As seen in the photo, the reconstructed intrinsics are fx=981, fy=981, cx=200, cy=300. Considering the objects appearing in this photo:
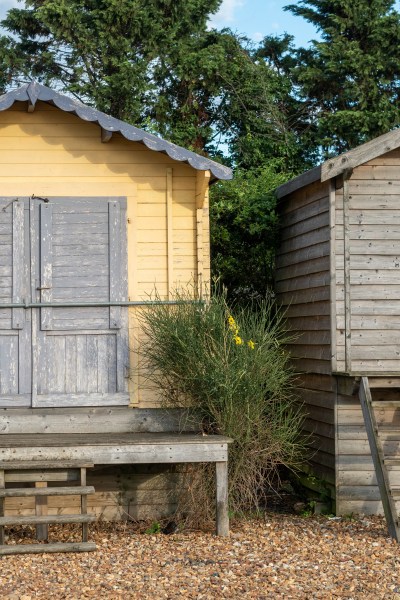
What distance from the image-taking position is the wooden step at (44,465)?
26.7ft

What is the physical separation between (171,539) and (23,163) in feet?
12.4

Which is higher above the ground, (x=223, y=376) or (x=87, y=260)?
(x=87, y=260)

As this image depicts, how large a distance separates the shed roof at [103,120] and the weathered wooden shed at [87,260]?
11mm

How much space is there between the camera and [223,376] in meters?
8.66

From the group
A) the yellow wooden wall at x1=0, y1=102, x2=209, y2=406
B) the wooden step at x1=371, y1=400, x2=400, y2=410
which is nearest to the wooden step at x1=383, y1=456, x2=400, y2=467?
the wooden step at x1=371, y1=400, x2=400, y2=410

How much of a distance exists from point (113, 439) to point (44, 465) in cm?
67

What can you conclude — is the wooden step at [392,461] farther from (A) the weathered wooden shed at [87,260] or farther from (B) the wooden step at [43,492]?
(B) the wooden step at [43,492]

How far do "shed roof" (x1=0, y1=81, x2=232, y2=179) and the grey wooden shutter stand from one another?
102cm

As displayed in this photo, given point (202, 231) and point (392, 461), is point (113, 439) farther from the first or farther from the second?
point (392, 461)

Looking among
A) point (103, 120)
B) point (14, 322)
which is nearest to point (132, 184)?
point (103, 120)

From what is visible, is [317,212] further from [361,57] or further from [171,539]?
[361,57]

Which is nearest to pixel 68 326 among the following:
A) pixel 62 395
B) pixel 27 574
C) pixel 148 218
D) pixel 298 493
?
pixel 62 395

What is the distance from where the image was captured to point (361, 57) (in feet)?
70.7

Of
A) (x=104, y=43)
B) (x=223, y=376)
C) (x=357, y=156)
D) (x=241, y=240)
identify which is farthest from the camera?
(x=104, y=43)
